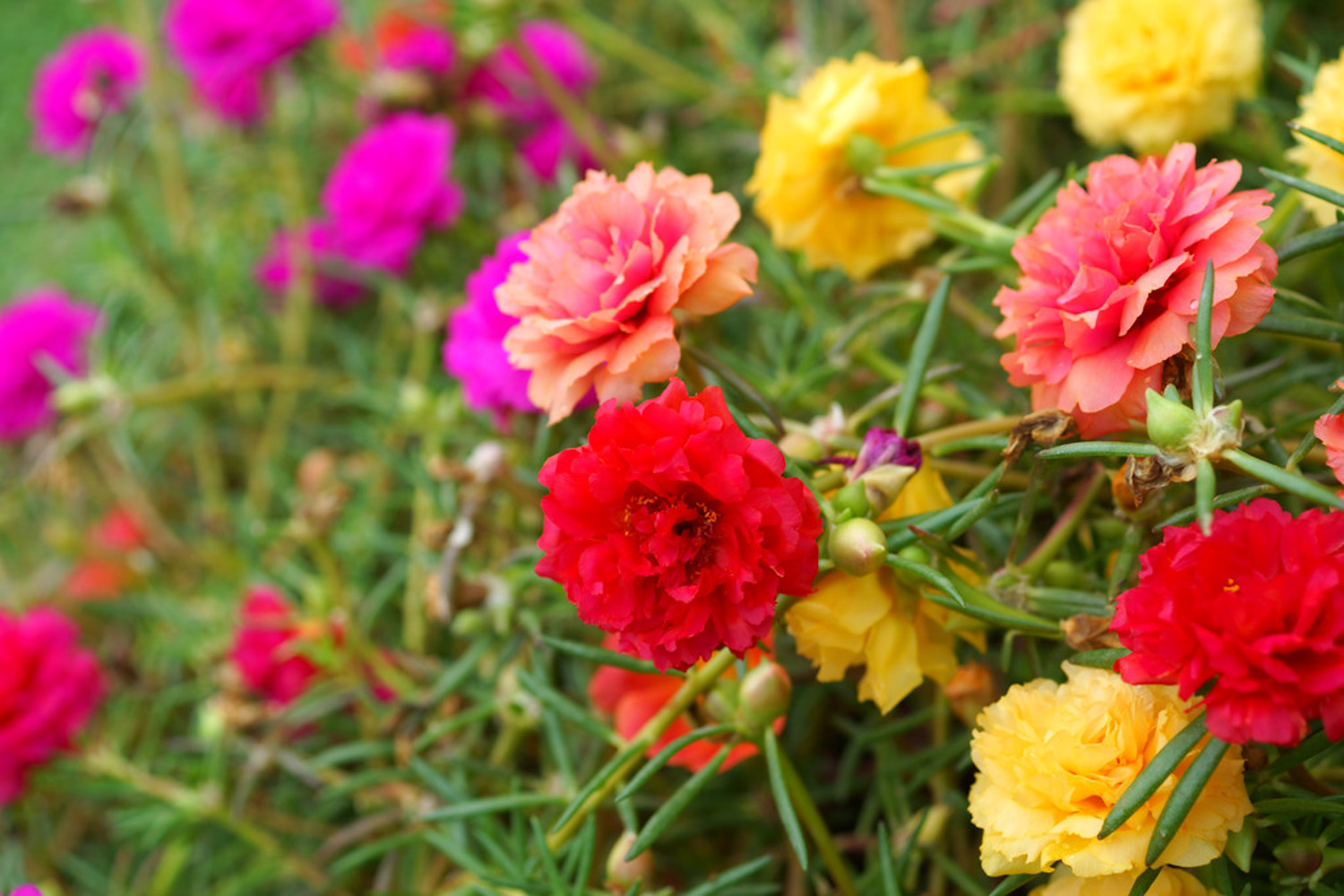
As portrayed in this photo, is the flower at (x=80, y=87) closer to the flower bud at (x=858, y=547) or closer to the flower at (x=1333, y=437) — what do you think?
the flower bud at (x=858, y=547)

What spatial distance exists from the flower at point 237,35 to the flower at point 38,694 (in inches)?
19.7

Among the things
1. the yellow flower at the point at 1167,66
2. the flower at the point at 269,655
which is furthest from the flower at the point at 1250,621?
the flower at the point at 269,655

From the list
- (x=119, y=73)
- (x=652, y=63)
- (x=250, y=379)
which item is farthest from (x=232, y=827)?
(x=119, y=73)

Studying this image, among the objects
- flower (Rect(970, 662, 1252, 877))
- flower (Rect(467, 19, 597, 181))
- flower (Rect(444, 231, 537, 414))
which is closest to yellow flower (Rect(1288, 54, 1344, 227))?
flower (Rect(970, 662, 1252, 877))

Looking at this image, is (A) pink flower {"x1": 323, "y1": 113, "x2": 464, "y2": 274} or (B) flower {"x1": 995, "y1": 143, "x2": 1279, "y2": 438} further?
(A) pink flower {"x1": 323, "y1": 113, "x2": 464, "y2": 274}

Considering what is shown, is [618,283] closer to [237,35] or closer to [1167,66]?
[1167,66]

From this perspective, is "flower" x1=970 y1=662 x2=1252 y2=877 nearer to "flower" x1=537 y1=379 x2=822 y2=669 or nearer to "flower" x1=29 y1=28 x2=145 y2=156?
"flower" x1=537 y1=379 x2=822 y2=669

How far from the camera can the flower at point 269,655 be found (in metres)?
0.70

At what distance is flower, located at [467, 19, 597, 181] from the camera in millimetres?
907

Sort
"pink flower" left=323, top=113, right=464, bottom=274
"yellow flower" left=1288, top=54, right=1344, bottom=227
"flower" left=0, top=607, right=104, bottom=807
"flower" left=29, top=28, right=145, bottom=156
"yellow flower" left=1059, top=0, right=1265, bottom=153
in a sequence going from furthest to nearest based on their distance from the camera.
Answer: "flower" left=29, top=28, right=145, bottom=156
"pink flower" left=323, top=113, right=464, bottom=274
"flower" left=0, top=607, right=104, bottom=807
"yellow flower" left=1059, top=0, right=1265, bottom=153
"yellow flower" left=1288, top=54, right=1344, bottom=227

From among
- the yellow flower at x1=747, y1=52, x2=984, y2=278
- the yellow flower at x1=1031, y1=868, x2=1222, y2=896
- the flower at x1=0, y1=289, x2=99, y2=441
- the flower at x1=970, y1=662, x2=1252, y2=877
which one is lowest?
the flower at x1=0, y1=289, x2=99, y2=441

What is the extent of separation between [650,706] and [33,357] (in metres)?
0.75

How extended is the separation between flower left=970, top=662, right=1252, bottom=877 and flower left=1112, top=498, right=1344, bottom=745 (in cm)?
3

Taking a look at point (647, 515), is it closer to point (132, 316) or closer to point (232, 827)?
point (232, 827)
